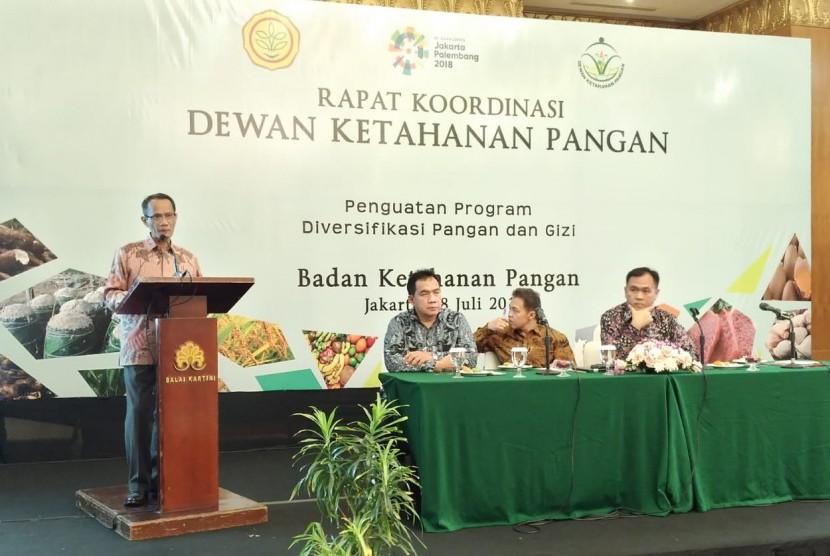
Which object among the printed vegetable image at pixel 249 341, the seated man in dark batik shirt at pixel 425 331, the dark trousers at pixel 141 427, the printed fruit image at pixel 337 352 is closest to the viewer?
the dark trousers at pixel 141 427

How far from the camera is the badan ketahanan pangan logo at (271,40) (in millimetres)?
5582

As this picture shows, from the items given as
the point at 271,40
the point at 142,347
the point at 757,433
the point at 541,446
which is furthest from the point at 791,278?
the point at 142,347

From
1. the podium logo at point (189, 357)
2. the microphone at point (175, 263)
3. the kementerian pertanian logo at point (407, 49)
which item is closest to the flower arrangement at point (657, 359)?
the podium logo at point (189, 357)

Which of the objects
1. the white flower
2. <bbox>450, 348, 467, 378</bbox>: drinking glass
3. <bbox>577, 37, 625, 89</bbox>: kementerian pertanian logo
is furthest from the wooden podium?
<bbox>577, 37, 625, 89</bbox>: kementerian pertanian logo

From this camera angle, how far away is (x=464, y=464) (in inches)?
155

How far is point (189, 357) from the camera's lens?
3.95 metres

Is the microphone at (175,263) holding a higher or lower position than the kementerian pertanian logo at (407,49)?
lower

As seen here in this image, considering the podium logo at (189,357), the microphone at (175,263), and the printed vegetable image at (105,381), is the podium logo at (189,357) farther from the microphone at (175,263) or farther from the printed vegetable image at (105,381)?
the printed vegetable image at (105,381)

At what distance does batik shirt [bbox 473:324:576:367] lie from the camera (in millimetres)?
4785

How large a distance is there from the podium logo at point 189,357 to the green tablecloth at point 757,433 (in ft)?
6.76

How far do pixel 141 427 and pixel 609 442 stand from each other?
80.8 inches

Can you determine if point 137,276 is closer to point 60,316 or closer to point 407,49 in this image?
point 60,316

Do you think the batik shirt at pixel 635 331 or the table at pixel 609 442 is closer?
the table at pixel 609 442

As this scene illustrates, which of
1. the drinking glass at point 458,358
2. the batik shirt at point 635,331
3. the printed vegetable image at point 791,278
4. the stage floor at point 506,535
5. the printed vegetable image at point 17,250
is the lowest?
the stage floor at point 506,535
